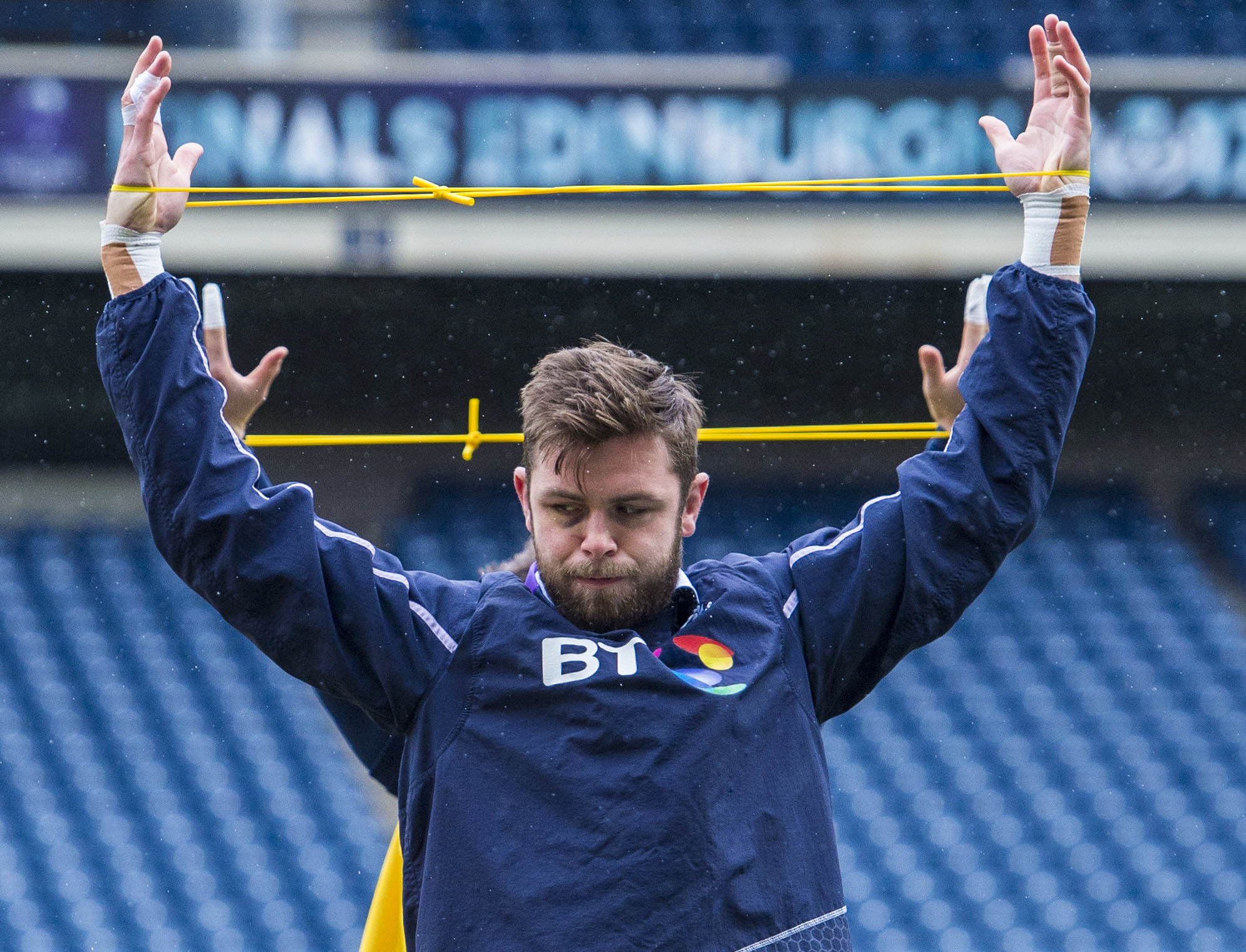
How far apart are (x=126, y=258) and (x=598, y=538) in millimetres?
580

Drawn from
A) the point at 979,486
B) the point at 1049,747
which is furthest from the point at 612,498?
the point at 1049,747

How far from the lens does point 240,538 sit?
51.8 inches

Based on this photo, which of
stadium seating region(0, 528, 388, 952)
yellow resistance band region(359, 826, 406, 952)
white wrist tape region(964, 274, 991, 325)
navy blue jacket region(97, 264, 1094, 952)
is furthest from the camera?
stadium seating region(0, 528, 388, 952)

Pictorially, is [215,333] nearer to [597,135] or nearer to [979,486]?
[979,486]

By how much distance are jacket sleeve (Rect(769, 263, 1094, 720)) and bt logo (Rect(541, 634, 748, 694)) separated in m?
0.12

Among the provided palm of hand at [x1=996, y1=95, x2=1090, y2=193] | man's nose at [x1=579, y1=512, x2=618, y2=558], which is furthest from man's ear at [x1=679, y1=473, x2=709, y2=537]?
palm of hand at [x1=996, y1=95, x2=1090, y2=193]

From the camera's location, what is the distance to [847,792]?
5488 millimetres

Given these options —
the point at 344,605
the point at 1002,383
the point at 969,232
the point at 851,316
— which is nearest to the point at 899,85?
the point at 969,232

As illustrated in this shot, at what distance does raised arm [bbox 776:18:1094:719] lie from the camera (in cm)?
143

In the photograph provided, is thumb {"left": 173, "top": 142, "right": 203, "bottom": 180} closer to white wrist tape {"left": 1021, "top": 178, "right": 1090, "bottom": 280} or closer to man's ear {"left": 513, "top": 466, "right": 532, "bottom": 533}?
man's ear {"left": 513, "top": 466, "right": 532, "bottom": 533}

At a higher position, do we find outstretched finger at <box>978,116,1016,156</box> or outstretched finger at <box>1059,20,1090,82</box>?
outstretched finger at <box>1059,20,1090,82</box>

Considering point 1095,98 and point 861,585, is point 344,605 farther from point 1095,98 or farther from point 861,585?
point 1095,98

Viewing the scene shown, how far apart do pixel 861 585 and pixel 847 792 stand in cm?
427

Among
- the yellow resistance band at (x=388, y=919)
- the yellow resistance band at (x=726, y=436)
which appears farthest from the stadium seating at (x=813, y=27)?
the yellow resistance band at (x=388, y=919)
